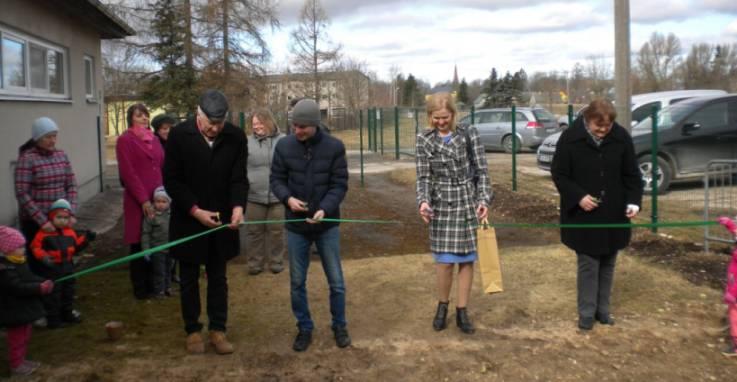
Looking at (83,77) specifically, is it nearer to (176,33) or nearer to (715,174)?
(715,174)

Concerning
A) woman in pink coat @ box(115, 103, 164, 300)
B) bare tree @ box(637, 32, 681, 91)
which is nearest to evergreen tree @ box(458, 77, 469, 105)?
bare tree @ box(637, 32, 681, 91)

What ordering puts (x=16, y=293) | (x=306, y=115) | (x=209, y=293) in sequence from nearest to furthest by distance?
(x=16, y=293), (x=306, y=115), (x=209, y=293)

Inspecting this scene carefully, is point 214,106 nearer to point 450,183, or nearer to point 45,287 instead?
point 45,287

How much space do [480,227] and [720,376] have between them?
180cm

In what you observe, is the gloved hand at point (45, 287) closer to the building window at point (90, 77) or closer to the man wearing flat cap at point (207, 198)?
the man wearing flat cap at point (207, 198)

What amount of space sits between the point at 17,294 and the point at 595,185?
3.98 m

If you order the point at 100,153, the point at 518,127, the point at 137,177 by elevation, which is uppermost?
the point at 518,127

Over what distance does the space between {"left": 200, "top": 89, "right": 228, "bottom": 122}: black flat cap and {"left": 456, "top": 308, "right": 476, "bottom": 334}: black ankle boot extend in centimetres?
227

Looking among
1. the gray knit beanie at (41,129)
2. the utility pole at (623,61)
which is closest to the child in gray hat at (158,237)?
the gray knit beanie at (41,129)

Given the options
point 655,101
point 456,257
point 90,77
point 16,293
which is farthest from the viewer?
point 655,101

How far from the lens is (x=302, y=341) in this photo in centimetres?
468

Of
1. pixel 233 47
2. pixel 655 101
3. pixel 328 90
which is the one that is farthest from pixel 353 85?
pixel 655 101

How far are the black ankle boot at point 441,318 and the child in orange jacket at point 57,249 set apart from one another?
2738 mm

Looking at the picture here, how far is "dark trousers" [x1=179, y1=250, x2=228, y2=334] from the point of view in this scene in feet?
15.0
